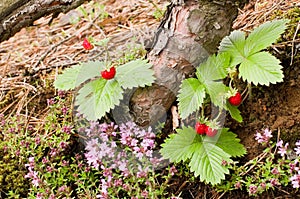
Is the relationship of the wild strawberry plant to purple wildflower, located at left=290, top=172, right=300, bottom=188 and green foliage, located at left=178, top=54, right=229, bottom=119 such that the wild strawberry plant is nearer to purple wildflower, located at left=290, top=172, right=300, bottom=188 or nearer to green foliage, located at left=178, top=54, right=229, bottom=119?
green foliage, located at left=178, top=54, right=229, bottom=119

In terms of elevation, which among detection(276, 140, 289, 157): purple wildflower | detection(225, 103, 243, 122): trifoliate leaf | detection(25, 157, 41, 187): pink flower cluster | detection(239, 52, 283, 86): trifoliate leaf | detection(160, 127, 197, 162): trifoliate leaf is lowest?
detection(276, 140, 289, 157): purple wildflower

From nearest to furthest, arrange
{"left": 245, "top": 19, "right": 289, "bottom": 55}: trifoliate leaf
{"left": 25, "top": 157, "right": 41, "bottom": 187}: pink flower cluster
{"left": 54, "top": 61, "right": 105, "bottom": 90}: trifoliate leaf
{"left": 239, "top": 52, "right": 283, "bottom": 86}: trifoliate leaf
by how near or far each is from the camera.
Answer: {"left": 239, "top": 52, "right": 283, "bottom": 86}: trifoliate leaf
{"left": 245, "top": 19, "right": 289, "bottom": 55}: trifoliate leaf
{"left": 25, "top": 157, "right": 41, "bottom": 187}: pink flower cluster
{"left": 54, "top": 61, "right": 105, "bottom": 90}: trifoliate leaf

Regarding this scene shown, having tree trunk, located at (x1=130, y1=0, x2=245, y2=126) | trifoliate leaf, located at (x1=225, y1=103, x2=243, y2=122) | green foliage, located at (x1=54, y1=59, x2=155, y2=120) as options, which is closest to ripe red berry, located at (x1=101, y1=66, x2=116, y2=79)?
green foliage, located at (x1=54, y1=59, x2=155, y2=120)

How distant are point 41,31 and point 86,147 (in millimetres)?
1994

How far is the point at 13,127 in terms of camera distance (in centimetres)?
280

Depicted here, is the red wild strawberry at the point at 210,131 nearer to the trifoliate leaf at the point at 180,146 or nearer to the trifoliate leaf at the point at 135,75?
the trifoliate leaf at the point at 180,146

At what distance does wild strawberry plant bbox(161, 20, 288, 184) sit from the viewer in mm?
2283

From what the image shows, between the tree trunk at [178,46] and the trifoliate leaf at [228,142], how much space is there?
392mm

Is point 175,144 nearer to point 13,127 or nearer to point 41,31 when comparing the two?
point 13,127

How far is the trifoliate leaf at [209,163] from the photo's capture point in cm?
225

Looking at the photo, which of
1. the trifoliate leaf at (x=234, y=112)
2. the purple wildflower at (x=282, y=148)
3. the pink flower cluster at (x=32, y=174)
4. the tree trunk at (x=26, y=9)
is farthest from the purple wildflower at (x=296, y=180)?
the tree trunk at (x=26, y=9)

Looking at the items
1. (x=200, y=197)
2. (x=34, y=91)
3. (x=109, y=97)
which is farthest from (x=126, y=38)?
(x=200, y=197)

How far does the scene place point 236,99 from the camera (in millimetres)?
2369

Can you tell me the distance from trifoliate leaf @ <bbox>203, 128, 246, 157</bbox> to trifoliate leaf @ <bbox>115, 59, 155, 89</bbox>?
18.8 inches
